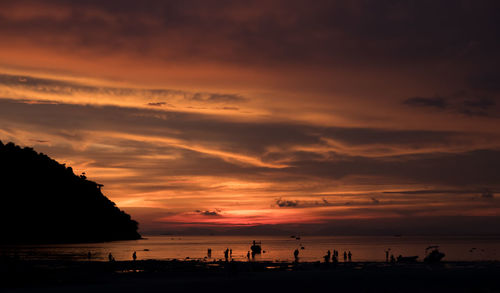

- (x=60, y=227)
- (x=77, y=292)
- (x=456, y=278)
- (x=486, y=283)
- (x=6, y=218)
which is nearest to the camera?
(x=77, y=292)

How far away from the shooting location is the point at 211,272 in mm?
55969

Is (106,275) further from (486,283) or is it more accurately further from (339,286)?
(486,283)

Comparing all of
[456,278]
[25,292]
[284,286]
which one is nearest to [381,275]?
[456,278]

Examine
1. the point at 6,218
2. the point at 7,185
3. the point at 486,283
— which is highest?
the point at 7,185

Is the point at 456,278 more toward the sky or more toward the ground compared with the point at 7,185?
more toward the ground

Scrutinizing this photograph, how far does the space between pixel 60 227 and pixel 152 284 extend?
166 metres

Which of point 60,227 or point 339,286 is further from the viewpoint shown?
point 60,227

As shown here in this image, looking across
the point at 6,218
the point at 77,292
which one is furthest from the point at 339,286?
the point at 6,218

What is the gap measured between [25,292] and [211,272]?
22.1 m

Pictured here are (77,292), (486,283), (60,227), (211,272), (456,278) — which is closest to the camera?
(77,292)

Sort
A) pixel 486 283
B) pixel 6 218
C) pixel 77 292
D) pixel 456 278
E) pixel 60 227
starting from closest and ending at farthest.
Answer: pixel 77 292, pixel 486 283, pixel 456 278, pixel 6 218, pixel 60 227

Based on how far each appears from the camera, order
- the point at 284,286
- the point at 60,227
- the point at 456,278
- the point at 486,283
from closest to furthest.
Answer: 1. the point at 284,286
2. the point at 486,283
3. the point at 456,278
4. the point at 60,227

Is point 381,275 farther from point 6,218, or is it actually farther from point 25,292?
point 6,218

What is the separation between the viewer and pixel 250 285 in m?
43.7
